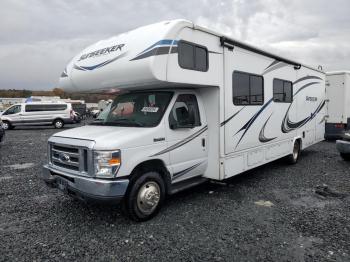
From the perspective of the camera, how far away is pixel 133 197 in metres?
4.72

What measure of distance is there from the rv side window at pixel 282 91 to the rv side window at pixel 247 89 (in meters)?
0.83

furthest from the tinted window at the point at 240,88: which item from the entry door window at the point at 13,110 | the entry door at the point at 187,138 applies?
the entry door window at the point at 13,110

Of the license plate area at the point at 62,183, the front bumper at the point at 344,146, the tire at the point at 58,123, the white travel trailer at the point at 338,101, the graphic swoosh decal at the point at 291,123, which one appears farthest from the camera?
the tire at the point at 58,123

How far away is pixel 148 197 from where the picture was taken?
4.95 m

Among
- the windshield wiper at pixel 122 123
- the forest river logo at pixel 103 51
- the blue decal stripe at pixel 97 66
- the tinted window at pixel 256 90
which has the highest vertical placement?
the forest river logo at pixel 103 51

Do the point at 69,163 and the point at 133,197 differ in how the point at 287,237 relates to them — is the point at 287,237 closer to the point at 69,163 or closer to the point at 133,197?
the point at 133,197

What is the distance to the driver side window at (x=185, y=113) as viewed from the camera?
5396 mm

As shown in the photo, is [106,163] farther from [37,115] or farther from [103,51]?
[37,115]

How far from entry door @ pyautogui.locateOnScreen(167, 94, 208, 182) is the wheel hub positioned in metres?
0.52

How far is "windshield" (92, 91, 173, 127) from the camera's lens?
5.27m

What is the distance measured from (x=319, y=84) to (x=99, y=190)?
983 centimetres

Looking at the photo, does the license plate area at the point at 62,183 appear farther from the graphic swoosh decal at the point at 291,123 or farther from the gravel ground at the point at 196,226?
the graphic swoosh decal at the point at 291,123

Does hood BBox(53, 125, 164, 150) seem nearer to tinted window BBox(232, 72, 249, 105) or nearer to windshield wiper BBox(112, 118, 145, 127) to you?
windshield wiper BBox(112, 118, 145, 127)

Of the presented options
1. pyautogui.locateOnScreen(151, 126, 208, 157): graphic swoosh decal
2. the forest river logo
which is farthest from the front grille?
the forest river logo
